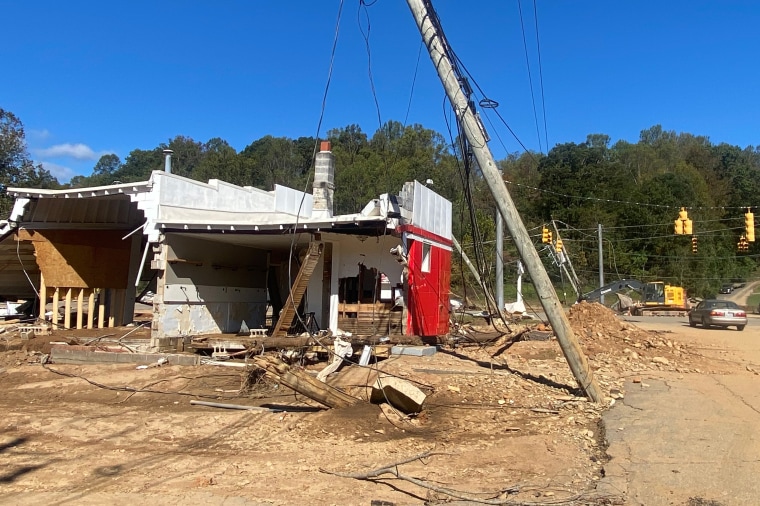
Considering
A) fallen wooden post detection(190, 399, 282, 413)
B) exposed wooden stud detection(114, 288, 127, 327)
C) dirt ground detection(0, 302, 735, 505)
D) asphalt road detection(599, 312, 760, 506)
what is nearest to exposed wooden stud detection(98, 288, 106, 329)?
exposed wooden stud detection(114, 288, 127, 327)

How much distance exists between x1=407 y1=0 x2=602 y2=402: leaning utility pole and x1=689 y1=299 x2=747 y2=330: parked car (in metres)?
21.6

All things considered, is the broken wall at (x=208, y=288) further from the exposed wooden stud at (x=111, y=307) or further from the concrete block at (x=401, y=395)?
the concrete block at (x=401, y=395)

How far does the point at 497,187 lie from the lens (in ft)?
32.9

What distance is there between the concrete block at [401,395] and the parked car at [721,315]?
2419cm

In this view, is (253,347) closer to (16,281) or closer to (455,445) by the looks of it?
(455,445)

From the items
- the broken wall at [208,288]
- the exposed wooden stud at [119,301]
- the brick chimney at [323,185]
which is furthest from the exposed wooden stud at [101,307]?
the brick chimney at [323,185]

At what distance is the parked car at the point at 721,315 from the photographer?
27.3 m

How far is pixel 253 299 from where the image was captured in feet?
66.6

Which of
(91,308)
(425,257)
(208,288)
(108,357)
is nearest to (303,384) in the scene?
(108,357)

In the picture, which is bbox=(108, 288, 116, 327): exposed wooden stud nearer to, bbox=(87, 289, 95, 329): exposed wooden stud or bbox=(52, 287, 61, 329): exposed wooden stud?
bbox=(87, 289, 95, 329): exposed wooden stud

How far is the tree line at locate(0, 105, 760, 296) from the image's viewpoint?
54.0m

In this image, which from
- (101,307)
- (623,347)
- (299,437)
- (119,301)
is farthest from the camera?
(119,301)

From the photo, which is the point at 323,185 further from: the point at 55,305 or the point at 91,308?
the point at 55,305

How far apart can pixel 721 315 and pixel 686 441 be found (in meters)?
23.3
